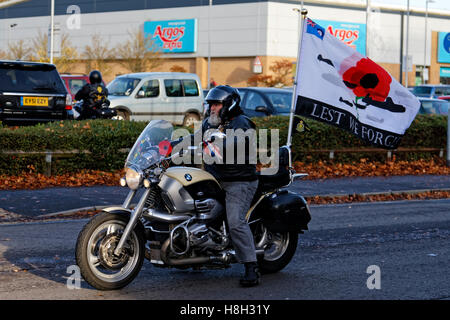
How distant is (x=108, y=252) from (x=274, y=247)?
1.94m

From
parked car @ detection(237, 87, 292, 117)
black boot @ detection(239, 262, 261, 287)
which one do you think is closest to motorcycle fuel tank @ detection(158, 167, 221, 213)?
black boot @ detection(239, 262, 261, 287)

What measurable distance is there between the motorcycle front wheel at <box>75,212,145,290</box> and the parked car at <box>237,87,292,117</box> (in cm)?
1432

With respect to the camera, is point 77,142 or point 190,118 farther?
point 190,118

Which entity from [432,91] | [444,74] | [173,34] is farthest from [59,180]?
[444,74]

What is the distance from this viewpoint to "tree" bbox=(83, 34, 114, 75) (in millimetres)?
62438

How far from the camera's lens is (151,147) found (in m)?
6.77

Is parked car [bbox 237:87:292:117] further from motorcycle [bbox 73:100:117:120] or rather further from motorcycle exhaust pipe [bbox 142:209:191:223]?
motorcycle exhaust pipe [bbox 142:209:191:223]

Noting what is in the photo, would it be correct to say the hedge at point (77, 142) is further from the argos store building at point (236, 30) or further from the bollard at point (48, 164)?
the argos store building at point (236, 30)

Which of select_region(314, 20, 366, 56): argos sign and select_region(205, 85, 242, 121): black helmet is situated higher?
select_region(314, 20, 366, 56): argos sign

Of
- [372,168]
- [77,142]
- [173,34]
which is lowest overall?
[372,168]

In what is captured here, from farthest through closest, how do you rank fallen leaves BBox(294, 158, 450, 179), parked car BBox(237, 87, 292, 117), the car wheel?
the car wheel < parked car BBox(237, 87, 292, 117) < fallen leaves BBox(294, 158, 450, 179)

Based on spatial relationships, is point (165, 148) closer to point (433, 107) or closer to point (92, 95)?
point (92, 95)

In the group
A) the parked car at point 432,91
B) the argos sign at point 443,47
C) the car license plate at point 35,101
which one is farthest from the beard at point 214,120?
the argos sign at point 443,47

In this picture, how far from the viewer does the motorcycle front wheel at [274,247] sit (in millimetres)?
7676
